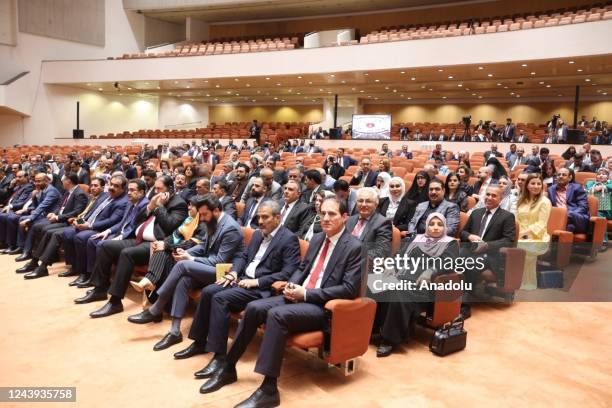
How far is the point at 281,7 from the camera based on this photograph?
1934cm

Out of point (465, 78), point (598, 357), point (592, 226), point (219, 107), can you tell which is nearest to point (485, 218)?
point (598, 357)

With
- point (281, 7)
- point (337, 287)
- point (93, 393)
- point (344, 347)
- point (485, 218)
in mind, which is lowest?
point (93, 393)

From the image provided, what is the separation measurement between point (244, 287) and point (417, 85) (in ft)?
52.1

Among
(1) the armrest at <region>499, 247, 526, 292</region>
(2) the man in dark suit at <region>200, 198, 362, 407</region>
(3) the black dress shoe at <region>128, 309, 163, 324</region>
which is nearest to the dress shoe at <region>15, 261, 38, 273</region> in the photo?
(3) the black dress shoe at <region>128, 309, 163, 324</region>

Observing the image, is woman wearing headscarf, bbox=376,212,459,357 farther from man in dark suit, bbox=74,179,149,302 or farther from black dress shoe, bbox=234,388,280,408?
man in dark suit, bbox=74,179,149,302

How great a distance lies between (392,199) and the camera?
16.6 feet

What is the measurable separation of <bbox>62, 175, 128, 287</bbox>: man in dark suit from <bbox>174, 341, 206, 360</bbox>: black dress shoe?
1.89m

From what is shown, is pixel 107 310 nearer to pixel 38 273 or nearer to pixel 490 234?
pixel 38 273

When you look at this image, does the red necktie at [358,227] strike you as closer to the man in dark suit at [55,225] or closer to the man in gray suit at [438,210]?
the man in gray suit at [438,210]

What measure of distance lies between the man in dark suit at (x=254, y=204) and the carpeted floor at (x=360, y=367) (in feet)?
4.87

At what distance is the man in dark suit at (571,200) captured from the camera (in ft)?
16.6

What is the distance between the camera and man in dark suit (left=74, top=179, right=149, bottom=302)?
423cm

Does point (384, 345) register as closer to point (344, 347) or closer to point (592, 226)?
point (344, 347)

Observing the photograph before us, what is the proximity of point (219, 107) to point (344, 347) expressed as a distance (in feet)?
76.3
